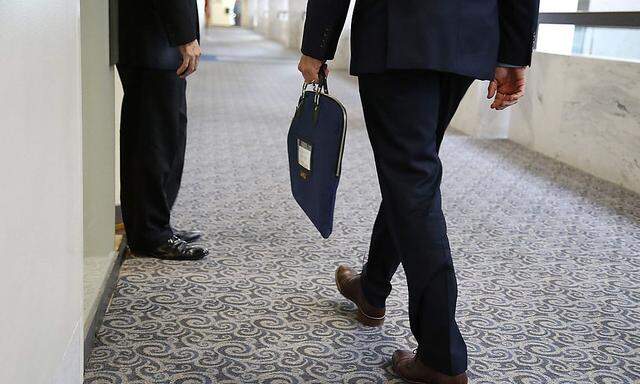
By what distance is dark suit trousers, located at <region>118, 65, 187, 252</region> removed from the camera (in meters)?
2.71

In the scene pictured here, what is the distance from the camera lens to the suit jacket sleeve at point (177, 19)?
8.29ft

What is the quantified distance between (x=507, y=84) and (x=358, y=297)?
800 millimetres

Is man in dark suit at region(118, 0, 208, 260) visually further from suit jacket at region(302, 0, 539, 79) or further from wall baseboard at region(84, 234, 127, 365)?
suit jacket at region(302, 0, 539, 79)

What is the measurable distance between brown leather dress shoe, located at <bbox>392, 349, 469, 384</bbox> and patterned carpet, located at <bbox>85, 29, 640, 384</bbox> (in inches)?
1.6

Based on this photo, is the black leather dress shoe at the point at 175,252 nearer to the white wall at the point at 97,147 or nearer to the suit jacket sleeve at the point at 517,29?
the white wall at the point at 97,147

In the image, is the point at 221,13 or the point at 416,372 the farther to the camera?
the point at 221,13

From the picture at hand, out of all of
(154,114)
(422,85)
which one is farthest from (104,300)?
(422,85)

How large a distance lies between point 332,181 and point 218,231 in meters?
1.46

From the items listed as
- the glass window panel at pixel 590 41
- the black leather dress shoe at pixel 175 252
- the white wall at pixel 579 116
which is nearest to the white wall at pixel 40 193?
the black leather dress shoe at pixel 175 252

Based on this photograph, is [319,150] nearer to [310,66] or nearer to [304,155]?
[304,155]

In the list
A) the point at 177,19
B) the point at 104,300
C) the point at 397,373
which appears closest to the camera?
the point at 397,373

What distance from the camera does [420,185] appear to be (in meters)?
1.84

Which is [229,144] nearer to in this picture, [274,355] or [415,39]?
[274,355]

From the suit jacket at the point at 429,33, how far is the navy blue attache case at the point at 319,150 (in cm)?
16
